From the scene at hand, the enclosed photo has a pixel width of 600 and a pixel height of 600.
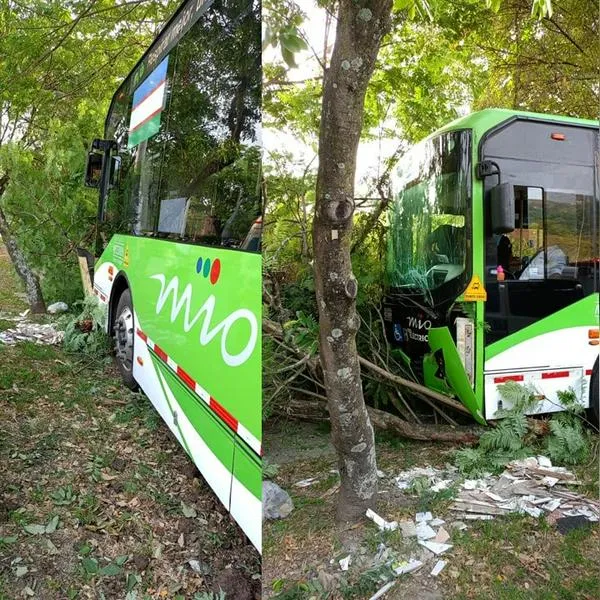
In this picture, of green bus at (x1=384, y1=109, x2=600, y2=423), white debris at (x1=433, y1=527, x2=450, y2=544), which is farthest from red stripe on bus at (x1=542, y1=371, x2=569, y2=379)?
white debris at (x1=433, y1=527, x2=450, y2=544)

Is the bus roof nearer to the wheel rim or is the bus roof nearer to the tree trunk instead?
the tree trunk

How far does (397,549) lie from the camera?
1.37 meters

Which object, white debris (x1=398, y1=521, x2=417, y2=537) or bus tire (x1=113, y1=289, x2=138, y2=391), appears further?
bus tire (x1=113, y1=289, x2=138, y2=391)

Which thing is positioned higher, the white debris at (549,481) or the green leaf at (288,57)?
the green leaf at (288,57)

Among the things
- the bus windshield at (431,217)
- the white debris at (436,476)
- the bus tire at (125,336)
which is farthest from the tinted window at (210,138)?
the white debris at (436,476)

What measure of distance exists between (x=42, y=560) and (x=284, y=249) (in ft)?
5.07

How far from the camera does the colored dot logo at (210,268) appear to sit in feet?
5.70

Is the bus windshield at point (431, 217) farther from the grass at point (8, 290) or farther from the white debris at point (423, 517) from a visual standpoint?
the grass at point (8, 290)

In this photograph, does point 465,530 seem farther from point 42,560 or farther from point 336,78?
point 42,560

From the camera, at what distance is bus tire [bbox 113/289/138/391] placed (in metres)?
3.59

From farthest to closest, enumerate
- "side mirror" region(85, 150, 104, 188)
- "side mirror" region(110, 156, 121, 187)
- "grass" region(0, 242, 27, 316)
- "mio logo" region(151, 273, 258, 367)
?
"grass" region(0, 242, 27, 316) < "side mirror" region(85, 150, 104, 188) < "side mirror" region(110, 156, 121, 187) < "mio logo" region(151, 273, 258, 367)

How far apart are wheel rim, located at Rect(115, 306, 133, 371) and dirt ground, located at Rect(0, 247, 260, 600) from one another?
270 mm

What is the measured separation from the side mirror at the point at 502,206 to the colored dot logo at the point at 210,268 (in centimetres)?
84

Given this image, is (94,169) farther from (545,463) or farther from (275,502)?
(545,463)
